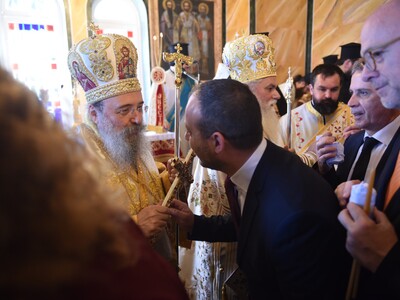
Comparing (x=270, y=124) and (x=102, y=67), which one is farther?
(x=270, y=124)

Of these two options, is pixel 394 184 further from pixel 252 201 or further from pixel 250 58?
pixel 250 58

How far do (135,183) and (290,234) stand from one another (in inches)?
42.7

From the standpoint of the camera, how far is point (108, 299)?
1.90ft

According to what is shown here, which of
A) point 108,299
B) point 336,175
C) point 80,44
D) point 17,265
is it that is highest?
point 80,44

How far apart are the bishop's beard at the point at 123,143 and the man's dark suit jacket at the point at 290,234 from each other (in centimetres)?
92

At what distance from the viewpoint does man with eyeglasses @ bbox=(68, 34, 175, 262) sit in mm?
1972

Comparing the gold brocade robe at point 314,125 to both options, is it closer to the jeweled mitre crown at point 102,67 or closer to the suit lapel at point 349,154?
the suit lapel at point 349,154

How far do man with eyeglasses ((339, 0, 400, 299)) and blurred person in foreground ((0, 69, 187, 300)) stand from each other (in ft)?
2.81

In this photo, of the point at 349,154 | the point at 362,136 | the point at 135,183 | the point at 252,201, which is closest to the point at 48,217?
the point at 252,201

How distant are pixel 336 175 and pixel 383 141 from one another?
1.23 feet

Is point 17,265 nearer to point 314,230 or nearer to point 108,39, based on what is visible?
point 314,230

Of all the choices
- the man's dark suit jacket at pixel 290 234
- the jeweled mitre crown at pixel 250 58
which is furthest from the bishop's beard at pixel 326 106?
the man's dark suit jacket at pixel 290 234

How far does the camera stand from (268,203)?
138 cm

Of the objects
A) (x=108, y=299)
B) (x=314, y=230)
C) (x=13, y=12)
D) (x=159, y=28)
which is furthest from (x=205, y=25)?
(x=108, y=299)
